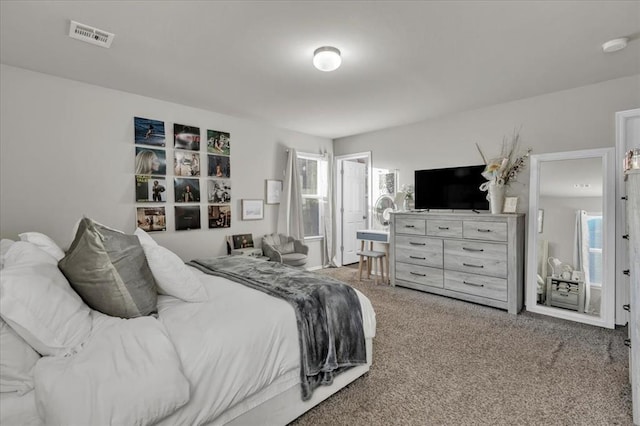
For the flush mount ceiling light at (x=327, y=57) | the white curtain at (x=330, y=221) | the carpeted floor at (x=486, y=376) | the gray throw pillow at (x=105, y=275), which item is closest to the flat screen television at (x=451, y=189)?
the carpeted floor at (x=486, y=376)

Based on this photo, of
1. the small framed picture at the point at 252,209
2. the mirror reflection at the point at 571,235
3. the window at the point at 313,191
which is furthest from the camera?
the window at the point at 313,191

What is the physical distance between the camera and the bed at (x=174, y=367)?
3.38ft

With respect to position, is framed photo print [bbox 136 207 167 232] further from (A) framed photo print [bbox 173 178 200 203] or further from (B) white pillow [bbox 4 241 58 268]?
(B) white pillow [bbox 4 241 58 268]

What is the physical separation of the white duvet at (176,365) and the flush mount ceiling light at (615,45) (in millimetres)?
3304

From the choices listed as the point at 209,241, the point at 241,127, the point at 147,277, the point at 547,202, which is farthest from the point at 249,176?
the point at 547,202

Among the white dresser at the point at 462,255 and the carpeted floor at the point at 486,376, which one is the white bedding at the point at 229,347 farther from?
the white dresser at the point at 462,255

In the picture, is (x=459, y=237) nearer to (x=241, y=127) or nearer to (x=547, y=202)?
(x=547, y=202)

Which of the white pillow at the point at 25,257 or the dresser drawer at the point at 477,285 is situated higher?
the white pillow at the point at 25,257

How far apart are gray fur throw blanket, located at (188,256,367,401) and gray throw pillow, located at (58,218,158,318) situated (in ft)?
2.43

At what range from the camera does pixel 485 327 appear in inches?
119

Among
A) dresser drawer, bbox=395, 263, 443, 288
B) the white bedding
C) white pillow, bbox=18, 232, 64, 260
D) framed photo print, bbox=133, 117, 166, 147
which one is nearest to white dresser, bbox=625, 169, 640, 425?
the white bedding

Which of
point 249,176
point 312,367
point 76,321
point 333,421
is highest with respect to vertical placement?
point 249,176

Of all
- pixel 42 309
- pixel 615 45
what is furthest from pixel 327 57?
pixel 42 309

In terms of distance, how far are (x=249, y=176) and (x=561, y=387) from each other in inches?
166
